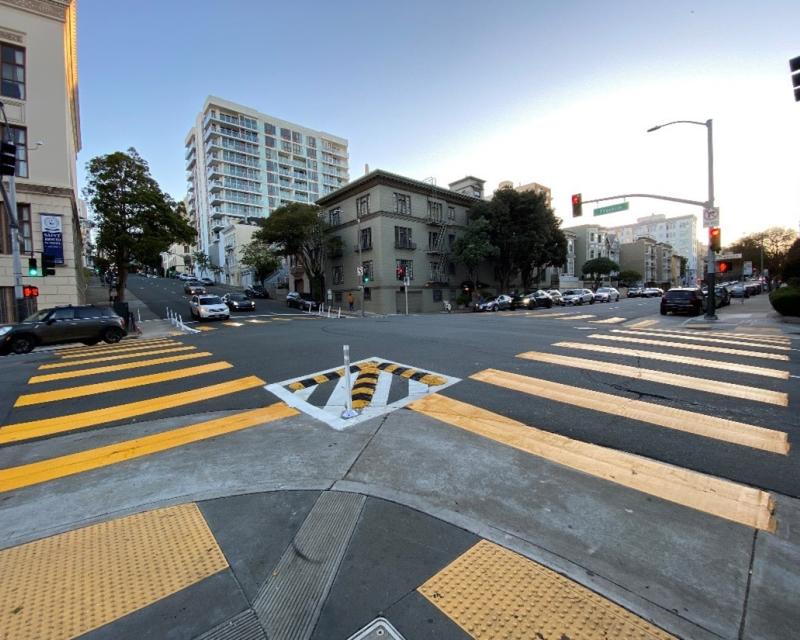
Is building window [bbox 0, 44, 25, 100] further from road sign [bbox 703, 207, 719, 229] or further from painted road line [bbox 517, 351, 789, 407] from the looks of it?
road sign [bbox 703, 207, 719, 229]

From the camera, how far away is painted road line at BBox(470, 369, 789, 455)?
185 inches

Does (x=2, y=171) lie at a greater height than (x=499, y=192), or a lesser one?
lesser

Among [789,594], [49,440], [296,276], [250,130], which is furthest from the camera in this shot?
[250,130]

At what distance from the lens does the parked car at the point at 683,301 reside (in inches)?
848

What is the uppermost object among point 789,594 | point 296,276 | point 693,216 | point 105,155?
point 693,216

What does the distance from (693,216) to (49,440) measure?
190m

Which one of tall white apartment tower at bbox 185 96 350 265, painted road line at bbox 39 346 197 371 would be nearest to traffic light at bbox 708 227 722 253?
painted road line at bbox 39 346 197 371

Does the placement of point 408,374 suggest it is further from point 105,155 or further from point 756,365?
point 105,155

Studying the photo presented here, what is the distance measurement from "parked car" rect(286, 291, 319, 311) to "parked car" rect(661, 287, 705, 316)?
29754mm

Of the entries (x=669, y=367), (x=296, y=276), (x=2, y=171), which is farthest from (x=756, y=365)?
(x=296, y=276)

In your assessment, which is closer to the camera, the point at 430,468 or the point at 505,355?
the point at 430,468

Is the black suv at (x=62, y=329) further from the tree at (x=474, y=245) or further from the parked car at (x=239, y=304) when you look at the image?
the tree at (x=474, y=245)

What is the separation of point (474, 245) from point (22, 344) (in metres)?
34.5

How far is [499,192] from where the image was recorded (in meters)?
42.3
